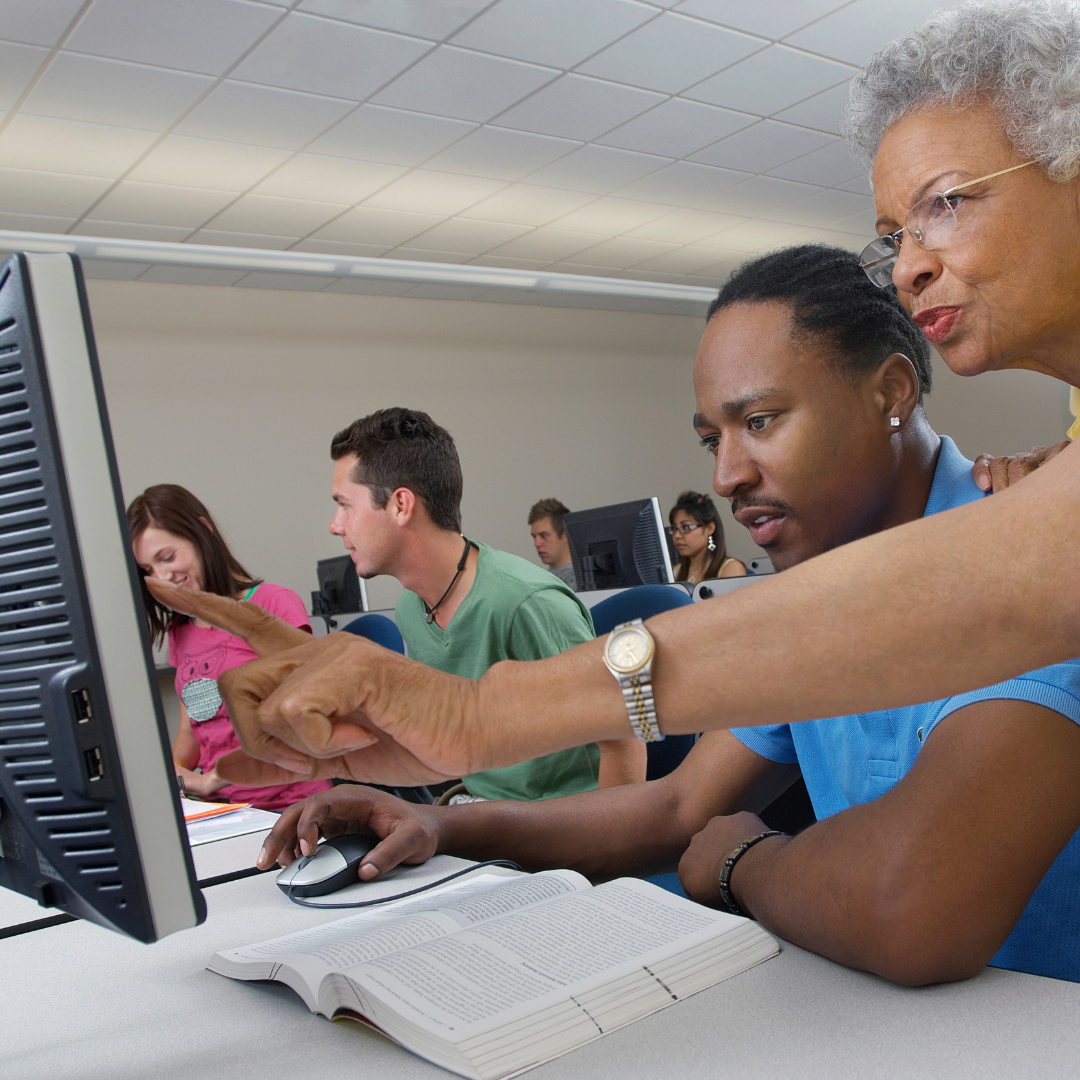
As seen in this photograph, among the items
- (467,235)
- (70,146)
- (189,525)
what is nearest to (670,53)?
(467,235)

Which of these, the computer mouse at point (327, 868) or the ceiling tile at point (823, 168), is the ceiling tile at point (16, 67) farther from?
the ceiling tile at point (823, 168)

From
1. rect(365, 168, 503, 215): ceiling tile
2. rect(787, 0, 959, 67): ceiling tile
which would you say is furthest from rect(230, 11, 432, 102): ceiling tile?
rect(787, 0, 959, 67): ceiling tile

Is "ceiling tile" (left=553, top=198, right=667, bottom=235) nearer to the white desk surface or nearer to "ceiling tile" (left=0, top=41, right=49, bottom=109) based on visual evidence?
"ceiling tile" (left=0, top=41, right=49, bottom=109)

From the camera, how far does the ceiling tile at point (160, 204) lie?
4.82 meters

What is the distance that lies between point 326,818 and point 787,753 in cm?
58

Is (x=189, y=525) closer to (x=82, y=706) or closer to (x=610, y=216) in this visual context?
(x=82, y=706)

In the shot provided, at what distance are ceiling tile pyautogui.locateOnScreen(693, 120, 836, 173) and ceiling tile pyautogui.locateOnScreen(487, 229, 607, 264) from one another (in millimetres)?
1141

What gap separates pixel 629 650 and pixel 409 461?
1.87 m

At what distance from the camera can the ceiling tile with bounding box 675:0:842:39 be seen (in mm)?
3688

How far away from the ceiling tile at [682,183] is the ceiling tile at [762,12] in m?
1.33

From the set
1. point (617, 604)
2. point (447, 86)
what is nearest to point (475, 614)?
point (617, 604)

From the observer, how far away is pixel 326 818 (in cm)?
120

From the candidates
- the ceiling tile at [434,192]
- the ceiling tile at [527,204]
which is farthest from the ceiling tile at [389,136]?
the ceiling tile at [527,204]

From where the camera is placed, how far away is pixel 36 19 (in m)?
3.32
